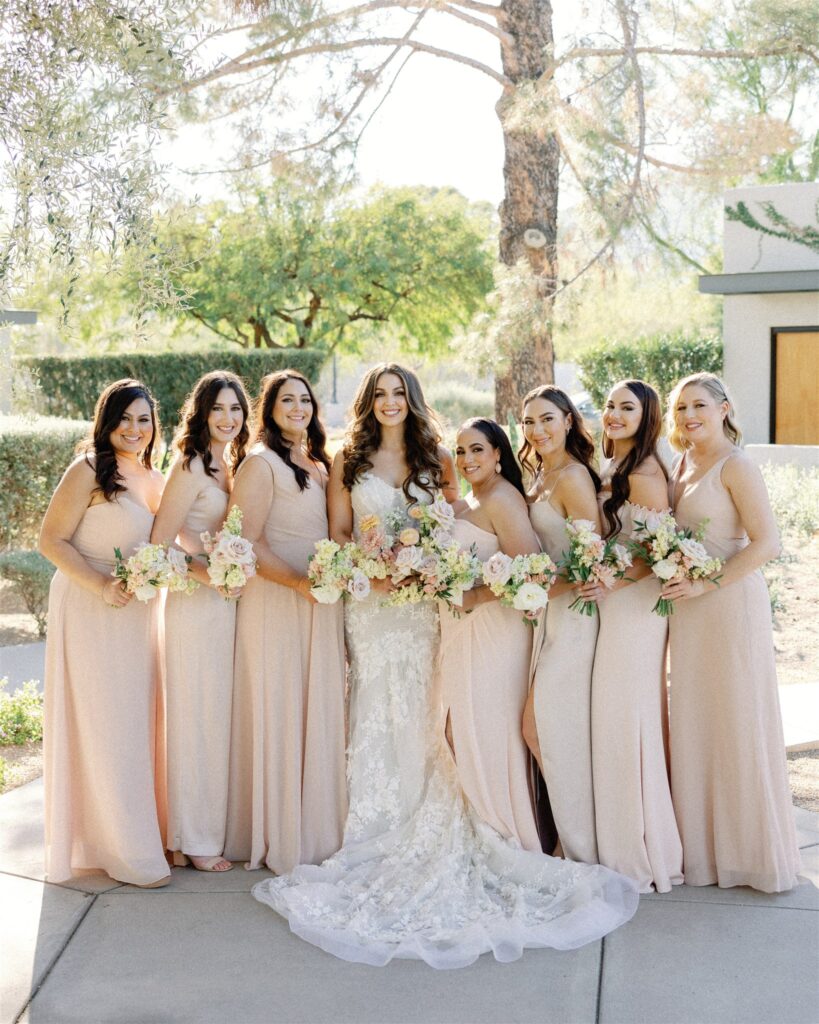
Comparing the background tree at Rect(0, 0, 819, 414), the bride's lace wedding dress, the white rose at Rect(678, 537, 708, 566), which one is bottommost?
the bride's lace wedding dress

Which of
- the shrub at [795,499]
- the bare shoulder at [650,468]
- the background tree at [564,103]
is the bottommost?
the shrub at [795,499]

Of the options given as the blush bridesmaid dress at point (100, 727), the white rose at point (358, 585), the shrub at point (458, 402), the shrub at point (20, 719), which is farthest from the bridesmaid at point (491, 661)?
the shrub at point (458, 402)

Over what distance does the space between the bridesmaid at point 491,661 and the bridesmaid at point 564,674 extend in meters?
0.11

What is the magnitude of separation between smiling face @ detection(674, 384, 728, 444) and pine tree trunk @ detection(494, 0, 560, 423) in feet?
25.4

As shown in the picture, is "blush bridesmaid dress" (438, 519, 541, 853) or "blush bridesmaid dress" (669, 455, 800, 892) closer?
"blush bridesmaid dress" (669, 455, 800, 892)

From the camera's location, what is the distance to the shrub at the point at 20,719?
24.5ft

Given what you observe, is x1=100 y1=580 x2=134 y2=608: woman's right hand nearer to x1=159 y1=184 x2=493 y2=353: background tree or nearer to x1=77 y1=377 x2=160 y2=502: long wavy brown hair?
x1=77 y1=377 x2=160 y2=502: long wavy brown hair

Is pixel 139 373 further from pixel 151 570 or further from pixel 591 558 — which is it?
pixel 591 558

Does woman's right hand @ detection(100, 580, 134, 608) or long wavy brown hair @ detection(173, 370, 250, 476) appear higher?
long wavy brown hair @ detection(173, 370, 250, 476)

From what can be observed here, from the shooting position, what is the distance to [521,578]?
4.84 m

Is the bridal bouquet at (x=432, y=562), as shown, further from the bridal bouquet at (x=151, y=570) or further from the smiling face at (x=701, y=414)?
the smiling face at (x=701, y=414)

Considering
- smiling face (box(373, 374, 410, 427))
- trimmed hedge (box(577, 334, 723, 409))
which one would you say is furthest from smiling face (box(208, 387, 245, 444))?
trimmed hedge (box(577, 334, 723, 409))

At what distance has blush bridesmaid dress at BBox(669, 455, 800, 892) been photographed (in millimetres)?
4980

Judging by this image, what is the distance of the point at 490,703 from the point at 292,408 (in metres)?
1.67
